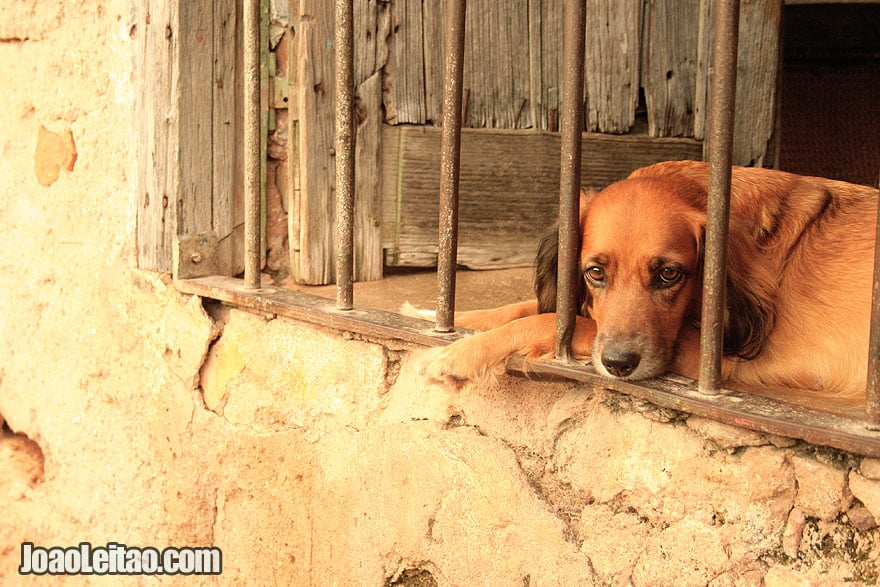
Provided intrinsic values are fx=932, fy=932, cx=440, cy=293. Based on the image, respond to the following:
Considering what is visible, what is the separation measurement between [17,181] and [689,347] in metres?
2.99

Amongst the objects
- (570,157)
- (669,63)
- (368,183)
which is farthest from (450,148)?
(669,63)

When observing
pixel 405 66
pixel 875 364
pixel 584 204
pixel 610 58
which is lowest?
pixel 875 364

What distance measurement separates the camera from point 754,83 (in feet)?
14.6

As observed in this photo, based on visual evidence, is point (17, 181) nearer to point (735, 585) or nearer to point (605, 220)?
point (605, 220)

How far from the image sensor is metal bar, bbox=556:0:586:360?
219 centimetres

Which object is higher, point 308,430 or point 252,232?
point 252,232

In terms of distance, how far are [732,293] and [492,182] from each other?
1848 millimetres

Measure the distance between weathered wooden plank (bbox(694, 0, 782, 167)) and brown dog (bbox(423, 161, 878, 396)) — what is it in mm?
1784

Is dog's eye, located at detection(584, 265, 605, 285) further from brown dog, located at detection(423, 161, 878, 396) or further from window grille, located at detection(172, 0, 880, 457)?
window grille, located at detection(172, 0, 880, 457)

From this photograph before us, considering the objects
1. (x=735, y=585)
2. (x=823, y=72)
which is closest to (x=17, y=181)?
(x=735, y=585)

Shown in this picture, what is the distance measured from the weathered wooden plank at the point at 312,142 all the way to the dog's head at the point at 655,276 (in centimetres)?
143

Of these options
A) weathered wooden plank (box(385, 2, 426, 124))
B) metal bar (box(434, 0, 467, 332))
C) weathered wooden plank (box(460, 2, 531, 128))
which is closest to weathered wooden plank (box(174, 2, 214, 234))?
weathered wooden plank (box(385, 2, 426, 124))

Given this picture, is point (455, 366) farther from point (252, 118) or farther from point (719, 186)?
point (252, 118)

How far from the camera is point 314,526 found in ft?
9.91
